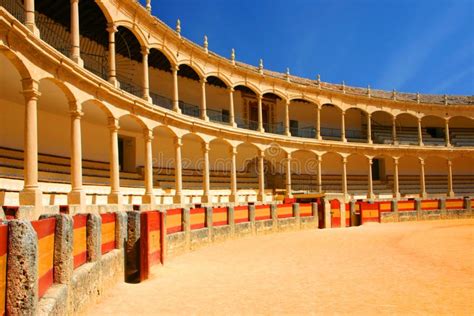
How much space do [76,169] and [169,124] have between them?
7.94 meters

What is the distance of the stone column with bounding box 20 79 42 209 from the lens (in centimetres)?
1120

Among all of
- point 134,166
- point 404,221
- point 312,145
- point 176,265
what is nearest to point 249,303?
point 176,265

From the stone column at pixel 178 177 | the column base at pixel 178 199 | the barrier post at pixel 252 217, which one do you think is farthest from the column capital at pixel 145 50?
the barrier post at pixel 252 217

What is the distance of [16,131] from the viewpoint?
1580 centimetres

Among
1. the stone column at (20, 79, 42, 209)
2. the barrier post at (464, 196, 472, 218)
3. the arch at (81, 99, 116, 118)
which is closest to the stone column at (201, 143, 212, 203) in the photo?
the arch at (81, 99, 116, 118)

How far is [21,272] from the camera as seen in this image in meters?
3.49

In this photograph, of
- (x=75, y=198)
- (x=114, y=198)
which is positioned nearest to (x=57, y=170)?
(x=114, y=198)

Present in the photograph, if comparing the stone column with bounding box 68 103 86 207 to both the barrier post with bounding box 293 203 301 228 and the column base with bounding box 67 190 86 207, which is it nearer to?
the column base with bounding box 67 190 86 207

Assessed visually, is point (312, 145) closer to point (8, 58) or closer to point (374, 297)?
point (8, 58)

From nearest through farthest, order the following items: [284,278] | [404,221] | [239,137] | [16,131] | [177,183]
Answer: [284,278] < [16,131] < [177,183] < [404,221] < [239,137]

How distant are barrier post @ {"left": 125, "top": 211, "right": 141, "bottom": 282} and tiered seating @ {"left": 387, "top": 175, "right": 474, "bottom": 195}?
102 feet

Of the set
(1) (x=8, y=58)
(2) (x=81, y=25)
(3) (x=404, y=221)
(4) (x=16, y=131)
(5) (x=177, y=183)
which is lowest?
(3) (x=404, y=221)

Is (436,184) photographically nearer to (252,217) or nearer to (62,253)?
(252,217)

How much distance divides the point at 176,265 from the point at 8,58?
6.28 m
